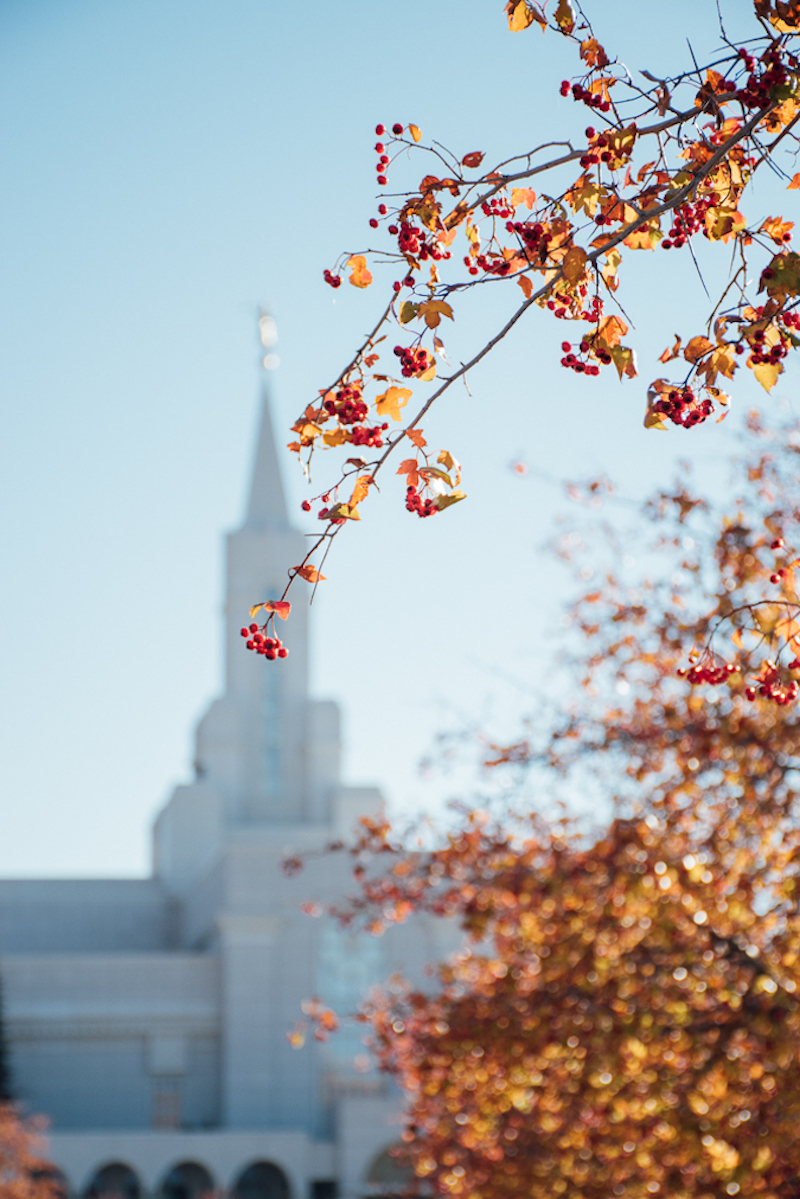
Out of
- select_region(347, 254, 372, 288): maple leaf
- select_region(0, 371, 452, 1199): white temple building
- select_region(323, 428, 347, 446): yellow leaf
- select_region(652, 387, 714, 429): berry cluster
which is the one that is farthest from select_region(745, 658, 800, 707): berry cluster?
select_region(0, 371, 452, 1199): white temple building

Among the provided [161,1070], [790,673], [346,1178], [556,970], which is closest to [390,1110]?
[346,1178]

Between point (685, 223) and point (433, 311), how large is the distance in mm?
777

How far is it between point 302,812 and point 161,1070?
13.0 metres

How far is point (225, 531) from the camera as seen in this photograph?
197ft

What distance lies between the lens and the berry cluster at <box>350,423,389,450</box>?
4336 millimetres

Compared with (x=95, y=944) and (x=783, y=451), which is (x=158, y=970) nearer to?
(x=95, y=944)

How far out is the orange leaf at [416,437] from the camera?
4359 millimetres

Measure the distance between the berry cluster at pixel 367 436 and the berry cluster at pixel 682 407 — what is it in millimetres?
761

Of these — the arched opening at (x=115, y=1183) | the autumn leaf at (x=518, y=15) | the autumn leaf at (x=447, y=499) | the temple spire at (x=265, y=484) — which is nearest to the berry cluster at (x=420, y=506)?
the autumn leaf at (x=447, y=499)

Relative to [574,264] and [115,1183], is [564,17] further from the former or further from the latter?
[115,1183]

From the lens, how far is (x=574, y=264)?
14.4 feet

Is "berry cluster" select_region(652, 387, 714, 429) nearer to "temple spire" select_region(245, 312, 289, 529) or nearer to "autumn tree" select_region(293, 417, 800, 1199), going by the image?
"autumn tree" select_region(293, 417, 800, 1199)

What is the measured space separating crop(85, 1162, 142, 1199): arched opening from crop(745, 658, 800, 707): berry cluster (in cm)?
4290

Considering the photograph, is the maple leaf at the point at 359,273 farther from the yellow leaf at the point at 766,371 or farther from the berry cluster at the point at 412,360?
the yellow leaf at the point at 766,371
